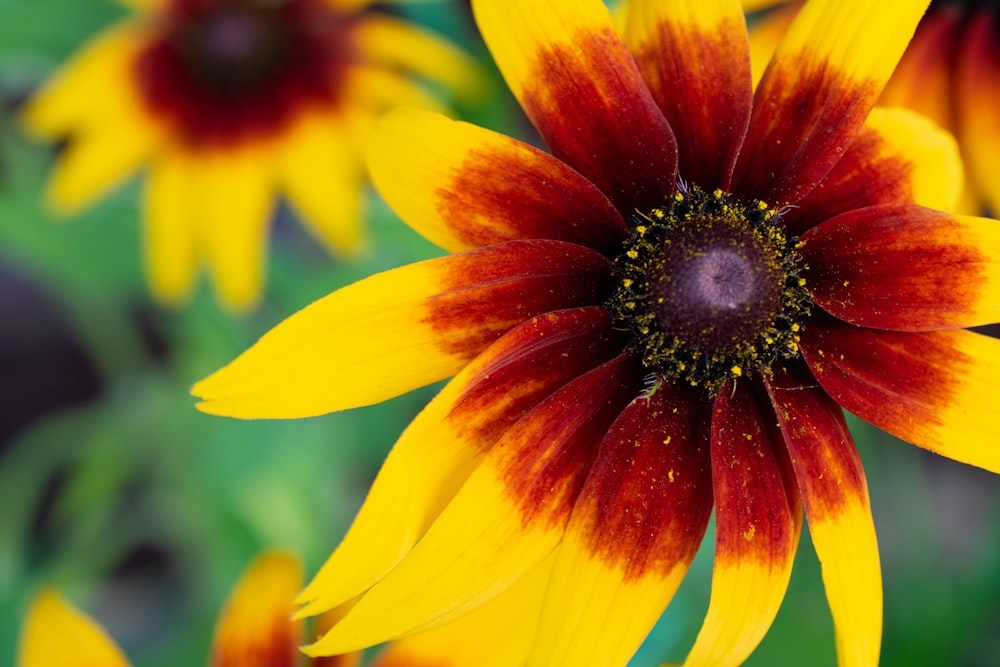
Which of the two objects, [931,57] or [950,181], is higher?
[931,57]

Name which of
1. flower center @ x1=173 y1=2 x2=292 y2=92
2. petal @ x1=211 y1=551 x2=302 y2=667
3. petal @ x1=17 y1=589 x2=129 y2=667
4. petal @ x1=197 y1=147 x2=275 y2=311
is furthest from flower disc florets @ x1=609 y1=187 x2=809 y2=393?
flower center @ x1=173 y1=2 x2=292 y2=92

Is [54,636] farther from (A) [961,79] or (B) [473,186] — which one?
(A) [961,79]

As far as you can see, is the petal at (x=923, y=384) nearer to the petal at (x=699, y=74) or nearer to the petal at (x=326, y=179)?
the petal at (x=699, y=74)

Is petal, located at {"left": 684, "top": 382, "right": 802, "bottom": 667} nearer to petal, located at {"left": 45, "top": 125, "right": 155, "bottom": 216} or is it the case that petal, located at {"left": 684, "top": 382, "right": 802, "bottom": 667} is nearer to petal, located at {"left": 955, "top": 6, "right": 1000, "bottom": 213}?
petal, located at {"left": 955, "top": 6, "right": 1000, "bottom": 213}

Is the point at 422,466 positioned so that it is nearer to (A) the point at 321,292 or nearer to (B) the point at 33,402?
(A) the point at 321,292

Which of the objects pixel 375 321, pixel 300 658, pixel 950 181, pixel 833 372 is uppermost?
pixel 950 181

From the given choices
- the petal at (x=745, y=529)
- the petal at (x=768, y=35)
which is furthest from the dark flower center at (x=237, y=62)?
the petal at (x=745, y=529)

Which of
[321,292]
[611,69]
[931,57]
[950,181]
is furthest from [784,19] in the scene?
[321,292]

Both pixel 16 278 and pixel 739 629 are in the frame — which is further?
pixel 16 278
